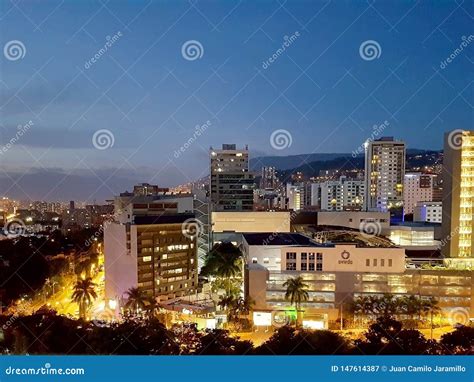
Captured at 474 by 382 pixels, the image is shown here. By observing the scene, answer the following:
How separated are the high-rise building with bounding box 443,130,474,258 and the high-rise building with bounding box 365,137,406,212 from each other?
10.6 m

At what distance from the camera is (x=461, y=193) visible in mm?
9000

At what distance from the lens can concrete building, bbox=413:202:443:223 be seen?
14.7 metres

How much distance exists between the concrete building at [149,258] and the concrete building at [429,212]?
32.6ft

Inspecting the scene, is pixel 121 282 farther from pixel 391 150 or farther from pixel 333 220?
pixel 391 150

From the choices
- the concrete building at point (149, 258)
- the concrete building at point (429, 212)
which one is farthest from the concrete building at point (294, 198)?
the concrete building at point (149, 258)

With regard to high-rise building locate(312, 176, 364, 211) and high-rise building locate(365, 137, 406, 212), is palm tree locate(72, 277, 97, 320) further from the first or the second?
high-rise building locate(312, 176, 364, 211)

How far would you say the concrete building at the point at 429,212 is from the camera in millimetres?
14695

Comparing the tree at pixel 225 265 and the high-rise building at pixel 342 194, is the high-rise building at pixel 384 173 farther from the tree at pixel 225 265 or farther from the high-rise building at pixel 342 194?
the tree at pixel 225 265

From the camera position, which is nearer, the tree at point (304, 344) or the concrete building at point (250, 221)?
the tree at point (304, 344)

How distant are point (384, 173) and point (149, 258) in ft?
48.3

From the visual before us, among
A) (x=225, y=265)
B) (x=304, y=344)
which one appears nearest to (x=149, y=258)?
(x=225, y=265)

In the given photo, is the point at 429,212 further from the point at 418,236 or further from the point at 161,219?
the point at 161,219

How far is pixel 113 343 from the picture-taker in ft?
13.7
